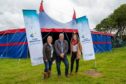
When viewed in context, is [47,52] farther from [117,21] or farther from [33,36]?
[117,21]

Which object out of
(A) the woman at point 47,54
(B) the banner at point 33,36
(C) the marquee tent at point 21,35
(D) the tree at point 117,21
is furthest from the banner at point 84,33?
(D) the tree at point 117,21

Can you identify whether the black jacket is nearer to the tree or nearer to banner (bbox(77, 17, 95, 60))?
banner (bbox(77, 17, 95, 60))

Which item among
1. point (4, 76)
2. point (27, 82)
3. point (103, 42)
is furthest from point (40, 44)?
point (103, 42)

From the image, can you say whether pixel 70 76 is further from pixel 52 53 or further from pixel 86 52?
pixel 86 52

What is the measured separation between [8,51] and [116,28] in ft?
A: 151

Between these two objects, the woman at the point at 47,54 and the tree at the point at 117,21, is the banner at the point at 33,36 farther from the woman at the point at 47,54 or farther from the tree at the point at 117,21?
the tree at the point at 117,21

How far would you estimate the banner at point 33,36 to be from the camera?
12828mm

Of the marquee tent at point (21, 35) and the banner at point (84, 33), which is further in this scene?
the marquee tent at point (21, 35)

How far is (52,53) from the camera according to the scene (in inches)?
527

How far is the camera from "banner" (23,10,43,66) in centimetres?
1283

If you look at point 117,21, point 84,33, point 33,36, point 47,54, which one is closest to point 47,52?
point 47,54

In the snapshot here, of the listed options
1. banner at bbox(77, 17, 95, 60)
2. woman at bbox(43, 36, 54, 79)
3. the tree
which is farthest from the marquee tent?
the tree

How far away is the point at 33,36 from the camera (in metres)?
12.9

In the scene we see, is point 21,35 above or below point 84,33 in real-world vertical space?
below
